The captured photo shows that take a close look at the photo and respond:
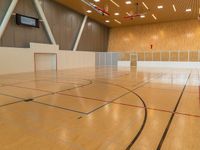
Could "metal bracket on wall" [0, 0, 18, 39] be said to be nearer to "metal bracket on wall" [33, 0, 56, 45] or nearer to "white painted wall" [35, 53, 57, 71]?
"metal bracket on wall" [33, 0, 56, 45]

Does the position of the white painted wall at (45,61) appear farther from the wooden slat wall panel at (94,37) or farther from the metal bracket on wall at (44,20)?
the wooden slat wall panel at (94,37)

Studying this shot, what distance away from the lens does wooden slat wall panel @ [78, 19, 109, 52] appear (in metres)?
16.4

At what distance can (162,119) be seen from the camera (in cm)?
250

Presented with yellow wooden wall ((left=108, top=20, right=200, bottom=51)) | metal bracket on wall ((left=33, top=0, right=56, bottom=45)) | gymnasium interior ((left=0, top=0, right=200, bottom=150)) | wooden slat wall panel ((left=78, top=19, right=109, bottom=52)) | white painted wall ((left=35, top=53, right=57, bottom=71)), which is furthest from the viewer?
yellow wooden wall ((left=108, top=20, right=200, bottom=51))

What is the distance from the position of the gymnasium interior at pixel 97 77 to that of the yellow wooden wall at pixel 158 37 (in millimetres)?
103

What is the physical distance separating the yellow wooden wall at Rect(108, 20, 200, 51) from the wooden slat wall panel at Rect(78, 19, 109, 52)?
52.7 inches

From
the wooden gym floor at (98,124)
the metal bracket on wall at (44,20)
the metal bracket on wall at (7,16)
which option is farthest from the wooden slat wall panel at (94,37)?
the wooden gym floor at (98,124)

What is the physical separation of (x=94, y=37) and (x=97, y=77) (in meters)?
11.2

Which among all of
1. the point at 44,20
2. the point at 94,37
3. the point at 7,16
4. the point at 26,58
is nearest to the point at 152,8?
the point at 94,37

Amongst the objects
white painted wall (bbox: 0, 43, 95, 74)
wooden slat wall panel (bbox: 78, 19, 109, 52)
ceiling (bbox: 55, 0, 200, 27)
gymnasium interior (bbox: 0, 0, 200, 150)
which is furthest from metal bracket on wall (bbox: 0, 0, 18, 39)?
wooden slat wall panel (bbox: 78, 19, 109, 52)

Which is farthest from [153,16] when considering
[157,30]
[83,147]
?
[83,147]

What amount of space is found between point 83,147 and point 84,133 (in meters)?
0.33

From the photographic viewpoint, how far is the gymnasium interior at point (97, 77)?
2.01m

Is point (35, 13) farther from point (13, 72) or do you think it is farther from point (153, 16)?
point (153, 16)
